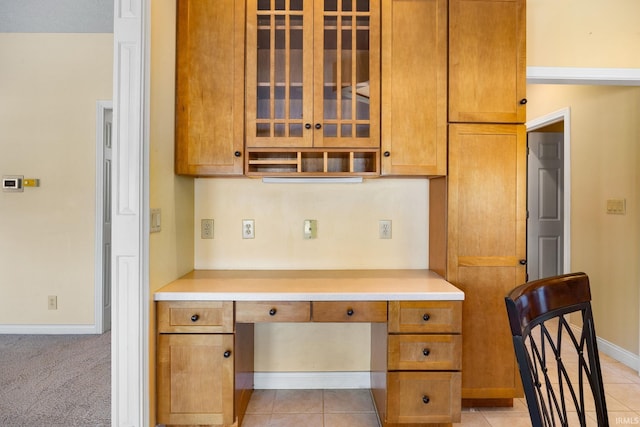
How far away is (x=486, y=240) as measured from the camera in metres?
2.03

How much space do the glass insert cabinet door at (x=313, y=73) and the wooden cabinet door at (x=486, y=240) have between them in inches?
20.7

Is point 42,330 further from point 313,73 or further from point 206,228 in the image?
point 313,73

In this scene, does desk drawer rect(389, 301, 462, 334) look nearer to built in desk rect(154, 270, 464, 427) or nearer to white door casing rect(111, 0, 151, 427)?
built in desk rect(154, 270, 464, 427)

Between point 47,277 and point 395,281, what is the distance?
9.98ft

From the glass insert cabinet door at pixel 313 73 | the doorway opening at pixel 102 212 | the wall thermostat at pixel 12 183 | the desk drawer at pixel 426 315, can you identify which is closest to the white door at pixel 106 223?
the doorway opening at pixel 102 212

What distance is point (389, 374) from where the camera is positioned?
176 cm

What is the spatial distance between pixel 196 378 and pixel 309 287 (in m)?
0.65

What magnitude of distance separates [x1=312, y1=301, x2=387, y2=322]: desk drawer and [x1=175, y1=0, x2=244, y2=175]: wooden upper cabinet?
844mm

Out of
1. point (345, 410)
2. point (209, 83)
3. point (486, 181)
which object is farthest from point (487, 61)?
point (345, 410)

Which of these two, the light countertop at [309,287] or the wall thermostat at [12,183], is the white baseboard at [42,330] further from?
the light countertop at [309,287]

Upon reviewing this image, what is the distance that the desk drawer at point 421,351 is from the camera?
1.75 meters

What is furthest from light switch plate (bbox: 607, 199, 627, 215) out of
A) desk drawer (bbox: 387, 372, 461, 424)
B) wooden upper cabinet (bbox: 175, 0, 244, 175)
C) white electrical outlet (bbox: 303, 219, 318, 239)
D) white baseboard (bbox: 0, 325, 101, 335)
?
white baseboard (bbox: 0, 325, 101, 335)

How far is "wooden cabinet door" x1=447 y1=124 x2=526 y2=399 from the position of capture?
2.01 metres

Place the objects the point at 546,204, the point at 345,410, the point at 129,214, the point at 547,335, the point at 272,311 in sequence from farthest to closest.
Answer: the point at 546,204 → the point at 345,410 → the point at 272,311 → the point at 129,214 → the point at 547,335
